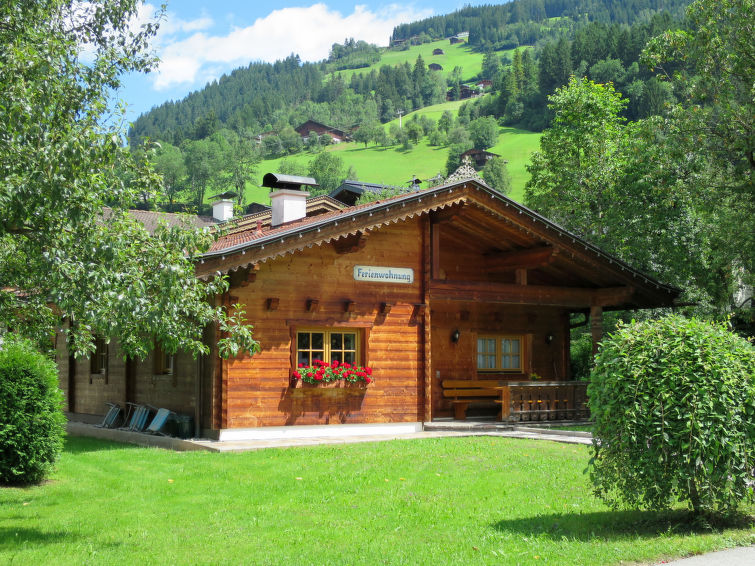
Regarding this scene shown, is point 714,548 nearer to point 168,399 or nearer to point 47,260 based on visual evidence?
point 47,260

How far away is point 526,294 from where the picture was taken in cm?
1714

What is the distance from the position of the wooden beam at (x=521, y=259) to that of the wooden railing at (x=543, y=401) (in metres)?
2.62

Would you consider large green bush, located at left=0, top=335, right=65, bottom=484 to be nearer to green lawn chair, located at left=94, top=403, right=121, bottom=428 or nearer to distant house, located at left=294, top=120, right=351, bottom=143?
green lawn chair, located at left=94, top=403, right=121, bottom=428

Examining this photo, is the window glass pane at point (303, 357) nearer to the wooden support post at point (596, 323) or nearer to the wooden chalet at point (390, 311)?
the wooden chalet at point (390, 311)

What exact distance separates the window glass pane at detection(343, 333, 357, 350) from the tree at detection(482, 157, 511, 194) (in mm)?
61455

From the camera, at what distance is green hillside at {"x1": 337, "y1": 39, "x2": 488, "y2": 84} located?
171 meters

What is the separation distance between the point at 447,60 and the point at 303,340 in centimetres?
17518

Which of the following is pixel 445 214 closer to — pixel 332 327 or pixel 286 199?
pixel 332 327

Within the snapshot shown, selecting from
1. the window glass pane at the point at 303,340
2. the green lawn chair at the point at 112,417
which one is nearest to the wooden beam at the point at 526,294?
the window glass pane at the point at 303,340

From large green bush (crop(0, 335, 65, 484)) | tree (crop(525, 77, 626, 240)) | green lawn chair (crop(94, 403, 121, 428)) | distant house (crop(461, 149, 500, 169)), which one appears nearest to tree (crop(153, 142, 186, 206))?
distant house (crop(461, 149, 500, 169))

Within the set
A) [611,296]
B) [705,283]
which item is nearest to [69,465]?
[611,296]

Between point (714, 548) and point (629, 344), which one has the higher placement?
point (629, 344)

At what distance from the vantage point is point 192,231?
7.07m

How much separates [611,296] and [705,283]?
19.2ft
